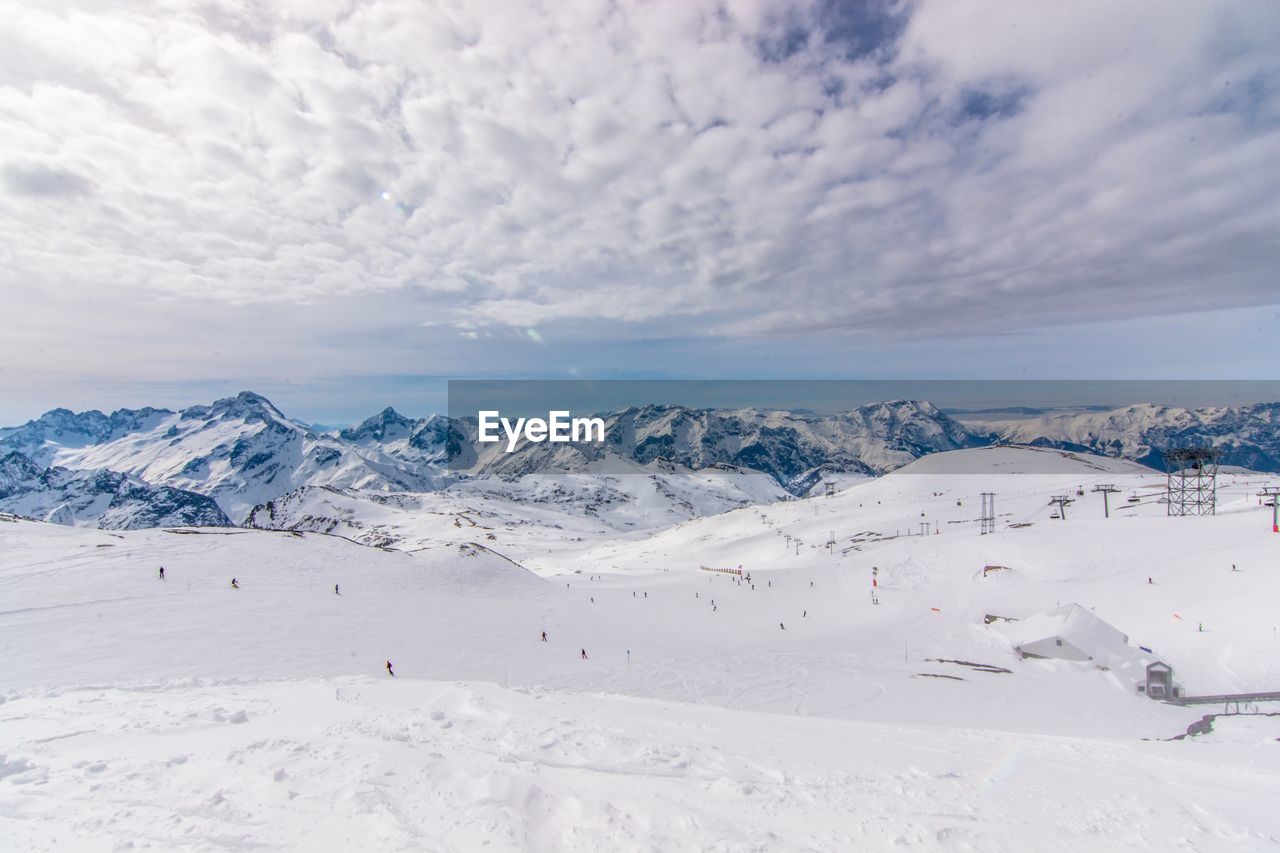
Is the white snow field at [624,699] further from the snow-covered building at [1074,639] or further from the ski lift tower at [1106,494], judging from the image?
the ski lift tower at [1106,494]

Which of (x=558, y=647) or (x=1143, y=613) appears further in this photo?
(x=1143, y=613)

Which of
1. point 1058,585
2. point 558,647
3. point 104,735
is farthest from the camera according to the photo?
point 1058,585

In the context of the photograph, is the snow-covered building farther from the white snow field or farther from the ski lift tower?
the ski lift tower

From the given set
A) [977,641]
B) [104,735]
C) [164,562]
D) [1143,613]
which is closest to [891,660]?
[977,641]

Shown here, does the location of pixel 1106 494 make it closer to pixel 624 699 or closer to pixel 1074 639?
pixel 1074 639

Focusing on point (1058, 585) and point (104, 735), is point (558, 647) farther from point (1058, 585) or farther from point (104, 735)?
point (1058, 585)

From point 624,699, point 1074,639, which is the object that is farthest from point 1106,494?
point 624,699

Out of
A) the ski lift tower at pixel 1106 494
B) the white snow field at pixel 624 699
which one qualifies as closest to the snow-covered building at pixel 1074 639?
the white snow field at pixel 624 699
